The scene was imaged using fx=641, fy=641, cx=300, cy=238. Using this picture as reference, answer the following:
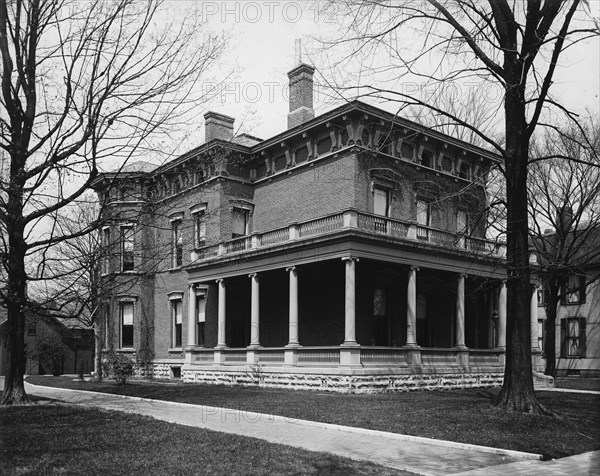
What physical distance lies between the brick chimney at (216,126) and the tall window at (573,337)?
27.9 metres

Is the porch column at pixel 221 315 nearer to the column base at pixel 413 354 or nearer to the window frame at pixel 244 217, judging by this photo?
the window frame at pixel 244 217

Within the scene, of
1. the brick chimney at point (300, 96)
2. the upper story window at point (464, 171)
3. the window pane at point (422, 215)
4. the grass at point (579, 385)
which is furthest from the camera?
the upper story window at point (464, 171)

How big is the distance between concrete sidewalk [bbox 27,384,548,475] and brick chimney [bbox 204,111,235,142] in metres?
19.3

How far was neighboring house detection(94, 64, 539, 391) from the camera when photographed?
23188 mm

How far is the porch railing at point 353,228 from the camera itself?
907 inches

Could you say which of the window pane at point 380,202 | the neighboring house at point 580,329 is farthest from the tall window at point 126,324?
the neighboring house at point 580,329

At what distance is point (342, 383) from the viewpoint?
21703 millimetres

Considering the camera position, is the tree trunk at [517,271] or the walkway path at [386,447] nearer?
the walkway path at [386,447]

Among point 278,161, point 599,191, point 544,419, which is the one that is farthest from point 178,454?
point 599,191

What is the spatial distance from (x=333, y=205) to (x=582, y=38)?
46.1ft

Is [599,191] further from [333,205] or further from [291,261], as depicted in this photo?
[291,261]

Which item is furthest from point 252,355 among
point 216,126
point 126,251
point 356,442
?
point 356,442

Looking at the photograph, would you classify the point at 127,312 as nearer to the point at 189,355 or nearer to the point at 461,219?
the point at 189,355

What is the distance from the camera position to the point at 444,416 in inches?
569
